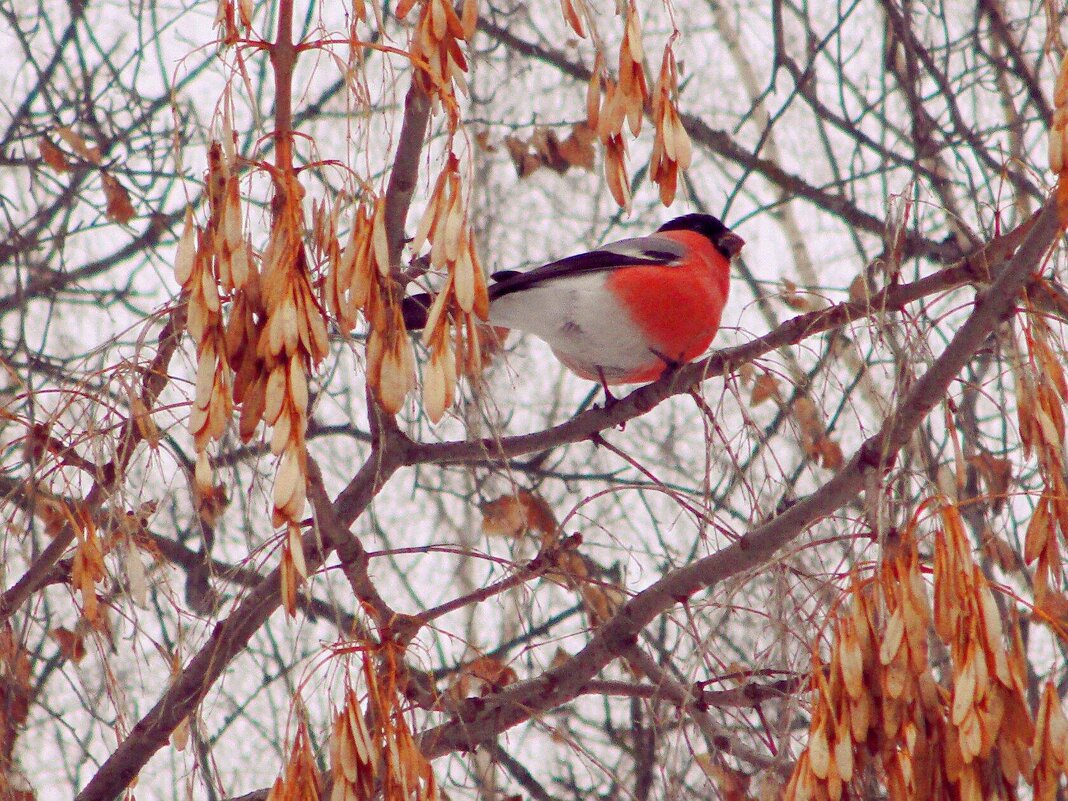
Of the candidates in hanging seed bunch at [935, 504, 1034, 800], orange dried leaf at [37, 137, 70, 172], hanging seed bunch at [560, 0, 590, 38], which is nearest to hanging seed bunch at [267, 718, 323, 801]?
hanging seed bunch at [935, 504, 1034, 800]

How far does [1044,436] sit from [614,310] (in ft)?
4.83

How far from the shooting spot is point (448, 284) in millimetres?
1038

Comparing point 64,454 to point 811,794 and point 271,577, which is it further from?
point 811,794

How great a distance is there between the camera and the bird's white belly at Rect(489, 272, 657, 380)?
8.44 feet

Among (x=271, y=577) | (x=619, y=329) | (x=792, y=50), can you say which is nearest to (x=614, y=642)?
(x=271, y=577)

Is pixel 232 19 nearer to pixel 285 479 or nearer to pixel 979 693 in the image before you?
pixel 285 479

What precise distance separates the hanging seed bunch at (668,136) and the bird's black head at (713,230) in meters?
1.83

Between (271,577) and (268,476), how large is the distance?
186mm

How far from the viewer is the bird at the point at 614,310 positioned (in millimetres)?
2562

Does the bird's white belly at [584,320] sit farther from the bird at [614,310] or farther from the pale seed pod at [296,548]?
the pale seed pod at [296,548]

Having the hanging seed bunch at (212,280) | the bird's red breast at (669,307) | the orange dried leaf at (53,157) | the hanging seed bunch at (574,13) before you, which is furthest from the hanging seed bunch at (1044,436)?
the orange dried leaf at (53,157)

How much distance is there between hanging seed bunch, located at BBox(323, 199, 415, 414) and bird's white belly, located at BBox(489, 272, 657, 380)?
1.52m

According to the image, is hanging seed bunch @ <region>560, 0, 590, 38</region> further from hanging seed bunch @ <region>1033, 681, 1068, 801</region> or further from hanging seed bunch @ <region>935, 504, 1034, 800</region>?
hanging seed bunch @ <region>1033, 681, 1068, 801</region>

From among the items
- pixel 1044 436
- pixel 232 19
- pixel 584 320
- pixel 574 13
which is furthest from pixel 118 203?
pixel 1044 436
